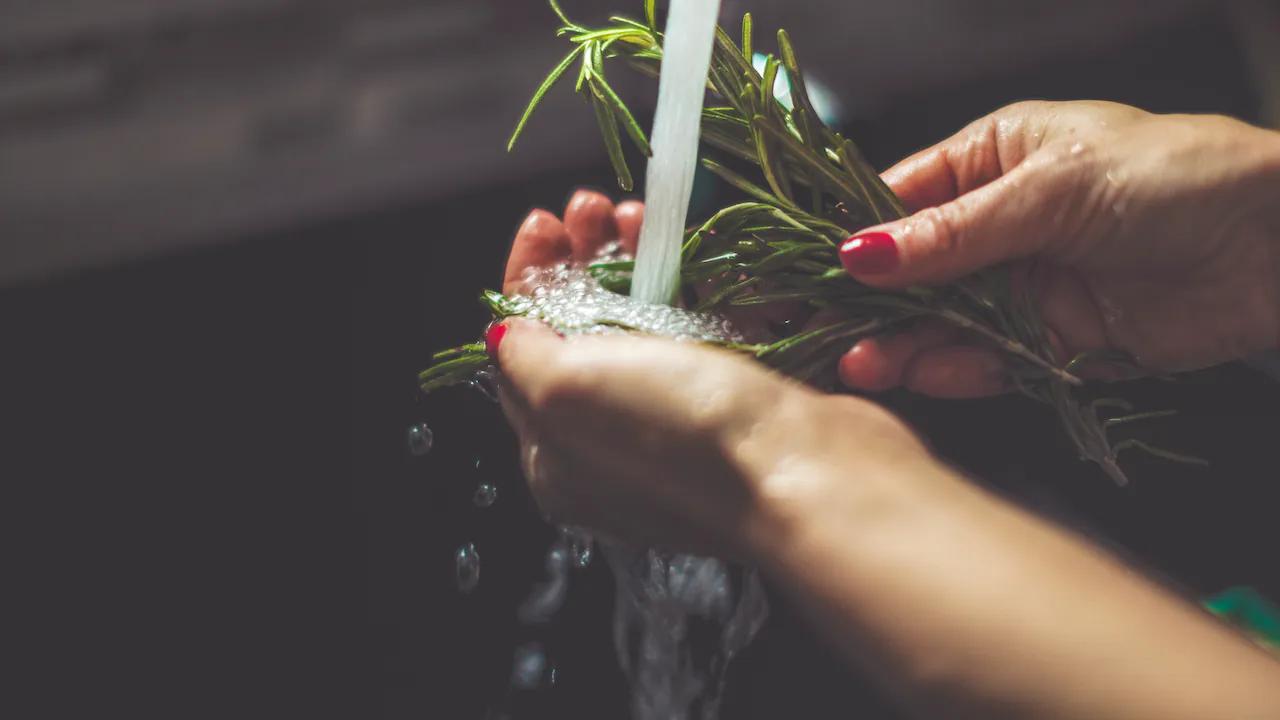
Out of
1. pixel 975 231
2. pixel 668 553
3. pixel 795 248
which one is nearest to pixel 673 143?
pixel 795 248

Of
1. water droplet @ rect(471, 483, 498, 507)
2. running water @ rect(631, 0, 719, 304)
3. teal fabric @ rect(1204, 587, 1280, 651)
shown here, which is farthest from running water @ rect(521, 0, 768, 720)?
teal fabric @ rect(1204, 587, 1280, 651)

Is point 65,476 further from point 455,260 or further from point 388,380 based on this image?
point 455,260

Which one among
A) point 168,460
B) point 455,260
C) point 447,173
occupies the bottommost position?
point 168,460

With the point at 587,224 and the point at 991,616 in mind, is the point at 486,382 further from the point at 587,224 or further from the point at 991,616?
the point at 991,616

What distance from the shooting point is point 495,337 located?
62 cm

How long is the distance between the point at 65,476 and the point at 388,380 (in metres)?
0.37

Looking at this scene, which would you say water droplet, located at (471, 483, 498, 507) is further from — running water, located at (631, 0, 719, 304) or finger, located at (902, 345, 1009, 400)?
finger, located at (902, 345, 1009, 400)

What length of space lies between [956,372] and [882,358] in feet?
0.29

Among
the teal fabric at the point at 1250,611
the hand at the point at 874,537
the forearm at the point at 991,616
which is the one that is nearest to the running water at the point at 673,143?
the hand at the point at 874,537

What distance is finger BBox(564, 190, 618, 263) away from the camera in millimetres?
867

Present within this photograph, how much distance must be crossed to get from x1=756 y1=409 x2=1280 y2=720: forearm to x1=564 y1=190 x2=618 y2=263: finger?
412 millimetres

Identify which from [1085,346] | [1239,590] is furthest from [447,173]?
[1239,590]

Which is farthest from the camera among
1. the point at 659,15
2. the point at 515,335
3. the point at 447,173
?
the point at 447,173

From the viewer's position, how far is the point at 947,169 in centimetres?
79
